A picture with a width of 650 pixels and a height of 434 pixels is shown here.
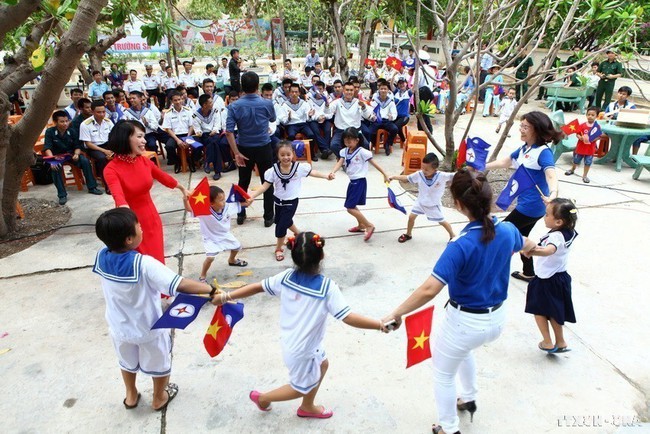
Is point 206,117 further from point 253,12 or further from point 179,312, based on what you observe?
point 253,12

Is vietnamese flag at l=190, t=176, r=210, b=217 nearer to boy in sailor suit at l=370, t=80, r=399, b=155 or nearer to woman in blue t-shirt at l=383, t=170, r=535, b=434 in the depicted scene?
woman in blue t-shirt at l=383, t=170, r=535, b=434

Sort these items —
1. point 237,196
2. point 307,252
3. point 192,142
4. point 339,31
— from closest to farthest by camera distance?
point 307,252
point 237,196
point 192,142
point 339,31

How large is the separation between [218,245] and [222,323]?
1.73 m

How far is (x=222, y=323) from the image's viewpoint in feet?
8.82

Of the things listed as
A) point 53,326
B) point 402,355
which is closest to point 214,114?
point 53,326

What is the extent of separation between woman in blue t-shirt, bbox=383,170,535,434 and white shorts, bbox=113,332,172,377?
4.42 ft

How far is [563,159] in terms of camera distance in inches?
339

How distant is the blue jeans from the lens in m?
6.61

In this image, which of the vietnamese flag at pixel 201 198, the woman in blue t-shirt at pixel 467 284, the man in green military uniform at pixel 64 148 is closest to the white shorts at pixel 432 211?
→ the vietnamese flag at pixel 201 198

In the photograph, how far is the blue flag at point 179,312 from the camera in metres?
2.51

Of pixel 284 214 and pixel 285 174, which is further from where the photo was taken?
pixel 284 214

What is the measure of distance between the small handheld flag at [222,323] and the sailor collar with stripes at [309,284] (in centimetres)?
46

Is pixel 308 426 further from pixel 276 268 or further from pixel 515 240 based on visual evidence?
pixel 276 268

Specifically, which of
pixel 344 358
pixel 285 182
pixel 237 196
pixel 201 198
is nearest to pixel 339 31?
pixel 285 182
